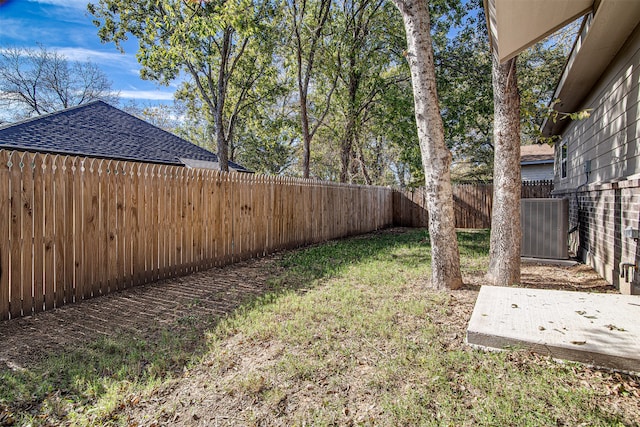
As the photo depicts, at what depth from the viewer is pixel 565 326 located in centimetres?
270

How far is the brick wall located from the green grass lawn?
6.39 feet

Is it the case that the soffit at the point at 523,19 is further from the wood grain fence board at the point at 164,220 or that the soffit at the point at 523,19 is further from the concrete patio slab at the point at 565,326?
the wood grain fence board at the point at 164,220

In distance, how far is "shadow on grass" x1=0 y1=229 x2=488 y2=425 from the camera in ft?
6.97

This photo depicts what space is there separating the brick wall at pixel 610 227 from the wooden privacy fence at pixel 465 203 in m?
6.64

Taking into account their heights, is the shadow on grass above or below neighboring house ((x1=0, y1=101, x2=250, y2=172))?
below

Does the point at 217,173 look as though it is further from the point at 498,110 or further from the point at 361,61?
the point at 361,61

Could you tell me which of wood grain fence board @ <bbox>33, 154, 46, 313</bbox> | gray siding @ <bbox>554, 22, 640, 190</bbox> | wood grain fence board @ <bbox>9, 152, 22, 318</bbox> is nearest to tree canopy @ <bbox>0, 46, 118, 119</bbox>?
wood grain fence board @ <bbox>33, 154, 46, 313</bbox>

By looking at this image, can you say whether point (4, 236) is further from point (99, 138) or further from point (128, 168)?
point (99, 138)

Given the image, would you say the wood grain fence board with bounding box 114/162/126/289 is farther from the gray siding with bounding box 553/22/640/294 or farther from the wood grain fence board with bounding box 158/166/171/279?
the gray siding with bounding box 553/22/640/294

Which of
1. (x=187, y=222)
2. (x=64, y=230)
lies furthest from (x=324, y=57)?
(x=64, y=230)

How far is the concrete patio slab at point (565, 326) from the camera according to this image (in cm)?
230

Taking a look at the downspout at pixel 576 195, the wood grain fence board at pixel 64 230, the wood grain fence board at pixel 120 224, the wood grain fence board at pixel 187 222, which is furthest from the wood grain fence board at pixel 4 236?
the downspout at pixel 576 195

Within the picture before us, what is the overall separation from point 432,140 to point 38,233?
4466 millimetres

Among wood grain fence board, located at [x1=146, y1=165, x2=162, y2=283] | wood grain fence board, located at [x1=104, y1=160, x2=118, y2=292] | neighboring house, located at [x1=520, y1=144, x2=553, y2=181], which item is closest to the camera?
wood grain fence board, located at [x1=104, y1=160, x2=118, y2=292]
